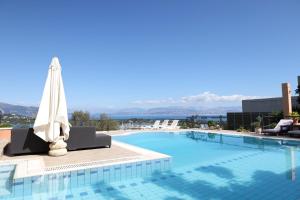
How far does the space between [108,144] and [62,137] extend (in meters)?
2.12

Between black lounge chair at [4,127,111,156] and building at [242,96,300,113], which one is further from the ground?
building at [242,96,300,113]

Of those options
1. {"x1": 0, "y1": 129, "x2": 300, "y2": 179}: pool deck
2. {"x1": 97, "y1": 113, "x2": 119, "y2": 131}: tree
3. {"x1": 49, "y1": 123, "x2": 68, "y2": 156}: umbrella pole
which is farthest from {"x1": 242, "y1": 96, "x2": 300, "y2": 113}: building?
{"x1": 49, "y1": 123, "x2": 68, "y2": 156}: umbrella pole

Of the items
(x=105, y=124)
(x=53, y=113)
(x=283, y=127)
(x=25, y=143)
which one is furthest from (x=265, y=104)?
(x=25, y=143)

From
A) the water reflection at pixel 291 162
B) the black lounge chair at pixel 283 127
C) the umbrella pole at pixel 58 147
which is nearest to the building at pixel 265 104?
the black lounge chair at pixel 283 127

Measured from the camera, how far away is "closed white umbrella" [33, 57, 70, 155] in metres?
7.55

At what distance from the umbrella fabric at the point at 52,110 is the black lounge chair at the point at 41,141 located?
0.73m

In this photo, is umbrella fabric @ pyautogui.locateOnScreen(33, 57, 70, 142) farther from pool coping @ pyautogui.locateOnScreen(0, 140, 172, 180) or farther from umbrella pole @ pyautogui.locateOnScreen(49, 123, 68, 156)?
pool coping @ pyautogui.locateOnScreen(0, 140, 172, 180)

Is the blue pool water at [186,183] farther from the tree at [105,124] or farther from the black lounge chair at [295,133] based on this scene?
the tree at [105,124]

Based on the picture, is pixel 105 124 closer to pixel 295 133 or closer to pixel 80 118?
pixel 80 118

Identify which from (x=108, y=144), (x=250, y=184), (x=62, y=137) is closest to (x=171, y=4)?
(x=108, y=144)

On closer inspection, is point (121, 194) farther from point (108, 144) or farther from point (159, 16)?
point (159, 16)

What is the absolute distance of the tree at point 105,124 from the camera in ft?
59.1

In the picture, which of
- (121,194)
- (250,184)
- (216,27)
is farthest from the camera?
(216,27)

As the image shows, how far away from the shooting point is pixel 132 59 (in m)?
25.1
